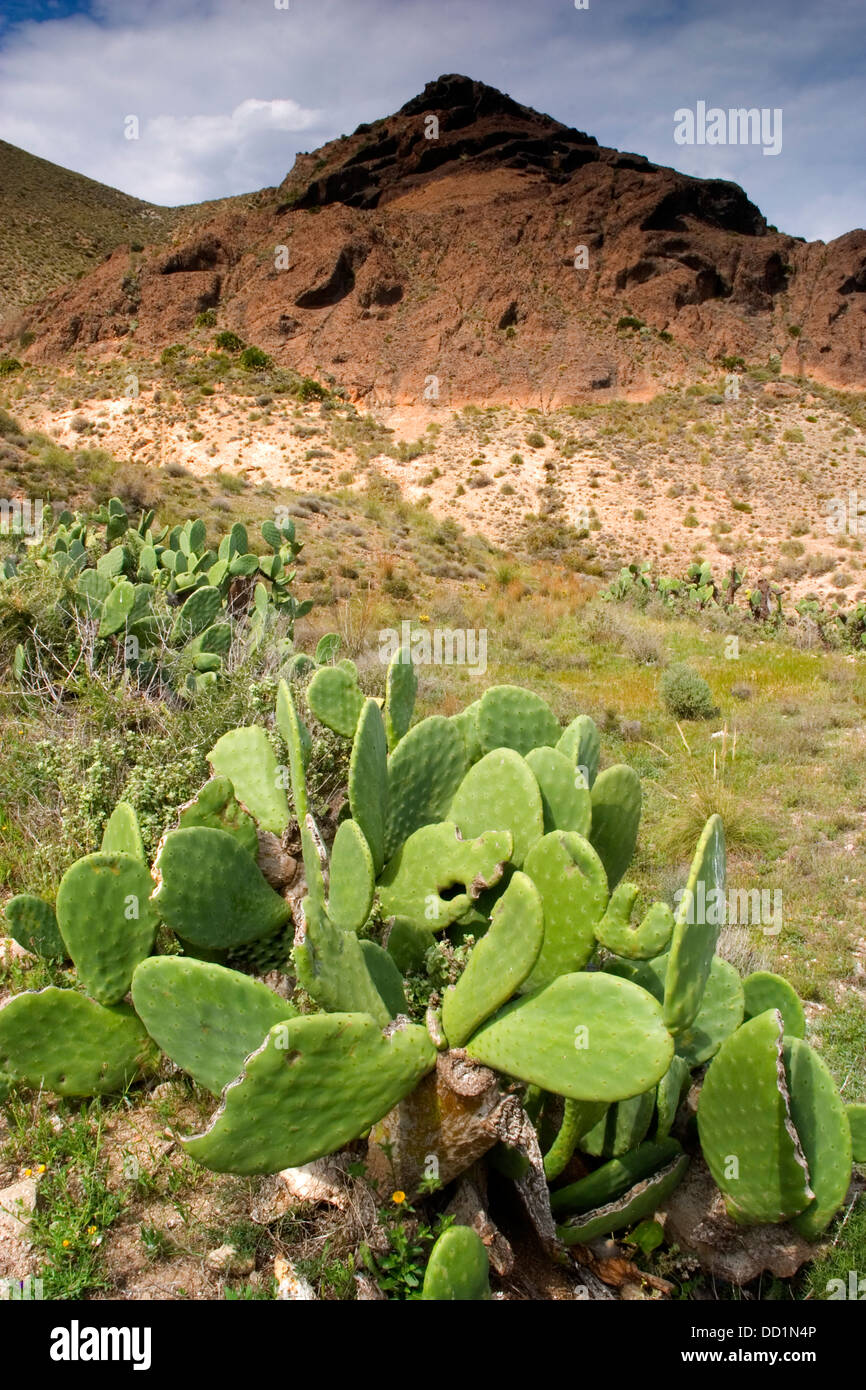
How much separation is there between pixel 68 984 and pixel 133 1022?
0.50m

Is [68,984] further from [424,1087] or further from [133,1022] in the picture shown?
[424,1087]

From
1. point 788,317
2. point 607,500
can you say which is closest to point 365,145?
point 788,317

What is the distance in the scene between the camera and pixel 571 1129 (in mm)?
1958

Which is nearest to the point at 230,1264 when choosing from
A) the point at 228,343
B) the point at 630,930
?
the point at 630,930

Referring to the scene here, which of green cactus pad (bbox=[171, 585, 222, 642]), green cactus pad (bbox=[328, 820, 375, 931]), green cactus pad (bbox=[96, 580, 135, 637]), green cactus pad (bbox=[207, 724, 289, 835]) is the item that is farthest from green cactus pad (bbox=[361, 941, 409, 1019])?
green cactus pad (bbox=[171, 585, 222, 642])

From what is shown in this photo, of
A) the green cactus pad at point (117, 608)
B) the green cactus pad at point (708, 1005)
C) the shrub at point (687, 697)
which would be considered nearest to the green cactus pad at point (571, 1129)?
the green cactus pad at point (708, 1005)

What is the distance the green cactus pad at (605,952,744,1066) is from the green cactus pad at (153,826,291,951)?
1040 mm

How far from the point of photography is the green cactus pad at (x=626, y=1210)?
1.94 m

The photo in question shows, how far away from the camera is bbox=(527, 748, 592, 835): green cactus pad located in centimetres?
244

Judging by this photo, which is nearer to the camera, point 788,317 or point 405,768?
point 405,768

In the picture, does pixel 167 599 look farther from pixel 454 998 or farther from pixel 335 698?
pixel 454 998

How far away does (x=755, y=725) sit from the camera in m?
7.86

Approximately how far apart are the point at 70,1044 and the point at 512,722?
168cm
